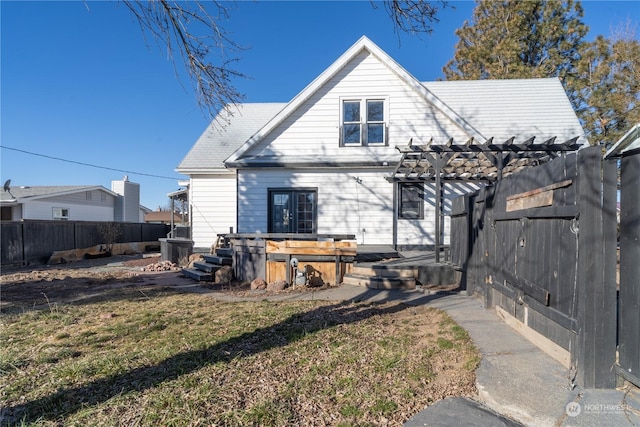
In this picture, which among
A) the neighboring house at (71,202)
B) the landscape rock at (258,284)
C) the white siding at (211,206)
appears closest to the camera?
the landscape rock at (258,284)

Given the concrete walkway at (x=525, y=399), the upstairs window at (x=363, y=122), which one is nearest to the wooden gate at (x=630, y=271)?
the concrete walkway at (x=525, y=399)

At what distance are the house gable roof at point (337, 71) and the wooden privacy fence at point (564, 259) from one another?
271 inches

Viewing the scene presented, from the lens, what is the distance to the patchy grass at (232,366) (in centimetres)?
275

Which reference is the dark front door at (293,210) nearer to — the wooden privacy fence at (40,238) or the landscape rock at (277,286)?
the landscape rock at (277,286)

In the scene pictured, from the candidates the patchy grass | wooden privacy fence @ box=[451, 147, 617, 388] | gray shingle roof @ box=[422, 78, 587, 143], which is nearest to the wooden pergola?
gray shingle roof @ box=[422, 78, 587, 143]

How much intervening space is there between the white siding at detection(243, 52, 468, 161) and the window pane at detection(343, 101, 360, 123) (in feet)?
0.81

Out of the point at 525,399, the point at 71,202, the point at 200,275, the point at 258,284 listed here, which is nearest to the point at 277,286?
the point at 258,284

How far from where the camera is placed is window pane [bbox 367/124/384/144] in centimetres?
1155

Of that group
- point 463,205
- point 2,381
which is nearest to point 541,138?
point 463,205

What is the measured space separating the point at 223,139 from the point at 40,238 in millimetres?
8108

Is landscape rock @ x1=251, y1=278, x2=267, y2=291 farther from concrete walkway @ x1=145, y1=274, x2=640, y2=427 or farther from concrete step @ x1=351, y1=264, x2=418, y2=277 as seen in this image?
concrete walkway @ x1=145, y1=274, x2=640, y2=427

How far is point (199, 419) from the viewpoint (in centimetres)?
262

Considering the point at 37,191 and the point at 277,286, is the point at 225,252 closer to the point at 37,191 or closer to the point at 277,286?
the point at 277,286

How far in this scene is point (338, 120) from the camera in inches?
455
